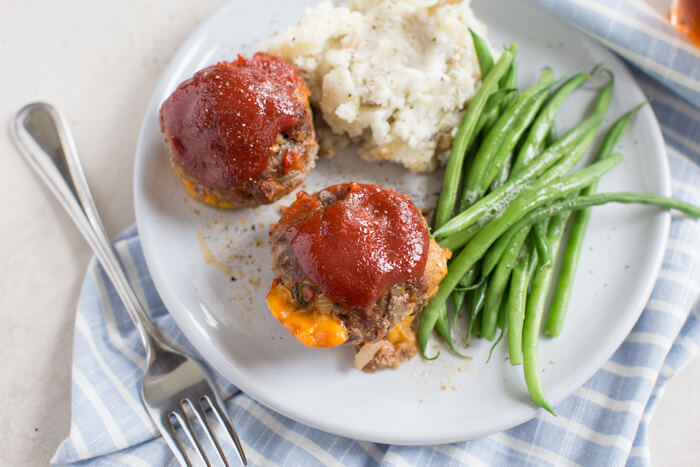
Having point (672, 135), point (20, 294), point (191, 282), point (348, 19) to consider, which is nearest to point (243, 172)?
point (191, 282)

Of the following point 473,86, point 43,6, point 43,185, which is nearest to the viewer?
point 473,86

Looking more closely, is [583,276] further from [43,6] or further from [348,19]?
[43,6]

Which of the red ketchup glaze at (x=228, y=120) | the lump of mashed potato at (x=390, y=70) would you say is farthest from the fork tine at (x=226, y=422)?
the lump of mashed potato at (x=390, y=70)

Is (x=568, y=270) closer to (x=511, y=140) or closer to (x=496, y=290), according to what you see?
(x=496, y=290)

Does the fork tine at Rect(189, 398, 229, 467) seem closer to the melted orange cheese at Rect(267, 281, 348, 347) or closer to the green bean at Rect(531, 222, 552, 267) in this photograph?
the melted orange cheese at Rect(267, 281, 348, 347)

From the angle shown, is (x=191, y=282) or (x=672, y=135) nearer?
(x=191, y=282)

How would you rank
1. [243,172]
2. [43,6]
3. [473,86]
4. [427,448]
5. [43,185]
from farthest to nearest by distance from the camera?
1. [43,6]
2. [43,185]
3. [473,86]
4. [427,448]
5. [243,172]

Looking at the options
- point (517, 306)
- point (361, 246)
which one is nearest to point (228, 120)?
point (361, 246)

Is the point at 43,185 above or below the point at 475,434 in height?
above
